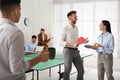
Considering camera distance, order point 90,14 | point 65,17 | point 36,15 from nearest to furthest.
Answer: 1. point 90,14
2. point 65,17
3. point 36,15

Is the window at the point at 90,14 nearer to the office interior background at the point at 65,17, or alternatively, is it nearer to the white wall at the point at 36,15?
the office interior background at the point at 65,17

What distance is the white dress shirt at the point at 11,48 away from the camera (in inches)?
51.6

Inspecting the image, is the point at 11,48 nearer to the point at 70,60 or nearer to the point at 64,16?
the point at 70,60

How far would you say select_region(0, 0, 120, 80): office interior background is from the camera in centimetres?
682

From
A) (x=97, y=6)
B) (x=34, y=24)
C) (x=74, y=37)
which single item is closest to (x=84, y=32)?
(x=97, y=6)

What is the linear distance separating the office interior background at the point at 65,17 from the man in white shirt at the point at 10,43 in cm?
572

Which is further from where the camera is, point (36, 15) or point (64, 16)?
point (36, 15)

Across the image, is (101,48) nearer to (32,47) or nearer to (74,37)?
(74,37)

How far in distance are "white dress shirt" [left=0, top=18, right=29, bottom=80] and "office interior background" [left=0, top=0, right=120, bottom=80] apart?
5.74 m

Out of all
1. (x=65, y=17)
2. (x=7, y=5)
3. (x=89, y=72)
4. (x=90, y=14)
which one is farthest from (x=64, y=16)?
(x=7, y=5)

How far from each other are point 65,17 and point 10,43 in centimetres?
633

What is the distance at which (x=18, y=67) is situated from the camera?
1341mm

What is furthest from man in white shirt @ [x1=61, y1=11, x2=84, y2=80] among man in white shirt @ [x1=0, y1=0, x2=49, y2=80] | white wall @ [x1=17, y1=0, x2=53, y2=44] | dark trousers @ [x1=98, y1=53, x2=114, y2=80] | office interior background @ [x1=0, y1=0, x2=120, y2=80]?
white wall @ [x1=17, y1=0, x2=53, y2=44]

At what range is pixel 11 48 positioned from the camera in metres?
1.31
